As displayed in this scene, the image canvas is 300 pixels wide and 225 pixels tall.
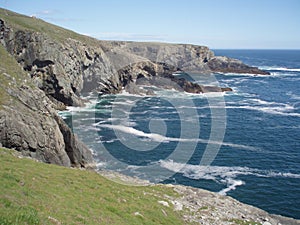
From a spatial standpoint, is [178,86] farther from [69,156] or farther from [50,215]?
[50,215]

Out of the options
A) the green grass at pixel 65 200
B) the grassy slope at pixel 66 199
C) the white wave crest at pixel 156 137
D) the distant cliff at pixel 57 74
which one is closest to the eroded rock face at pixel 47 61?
the distant cliff at pixel 57 74

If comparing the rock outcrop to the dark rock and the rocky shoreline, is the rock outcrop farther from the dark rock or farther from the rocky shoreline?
the dark rock

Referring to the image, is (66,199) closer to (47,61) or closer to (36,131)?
(36,131)

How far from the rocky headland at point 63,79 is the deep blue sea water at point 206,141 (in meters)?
6.38

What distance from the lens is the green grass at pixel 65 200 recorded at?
571 inches

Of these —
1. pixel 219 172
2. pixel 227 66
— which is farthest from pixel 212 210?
pixel 227 66

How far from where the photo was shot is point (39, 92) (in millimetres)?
40781

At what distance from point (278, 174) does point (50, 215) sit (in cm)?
3792

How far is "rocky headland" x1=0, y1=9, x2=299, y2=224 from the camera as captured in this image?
106 ft

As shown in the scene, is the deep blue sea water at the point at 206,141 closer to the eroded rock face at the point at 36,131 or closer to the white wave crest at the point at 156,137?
the white wave crest at the point at 156,137

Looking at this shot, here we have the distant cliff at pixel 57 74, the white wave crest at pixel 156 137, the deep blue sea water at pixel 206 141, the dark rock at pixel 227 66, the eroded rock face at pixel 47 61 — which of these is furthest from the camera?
the dark rock at pixel 227 66

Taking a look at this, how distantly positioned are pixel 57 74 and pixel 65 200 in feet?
218

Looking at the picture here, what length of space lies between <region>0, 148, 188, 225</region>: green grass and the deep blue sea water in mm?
15591

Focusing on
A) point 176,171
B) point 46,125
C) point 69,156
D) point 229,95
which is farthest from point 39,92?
point 229,95
